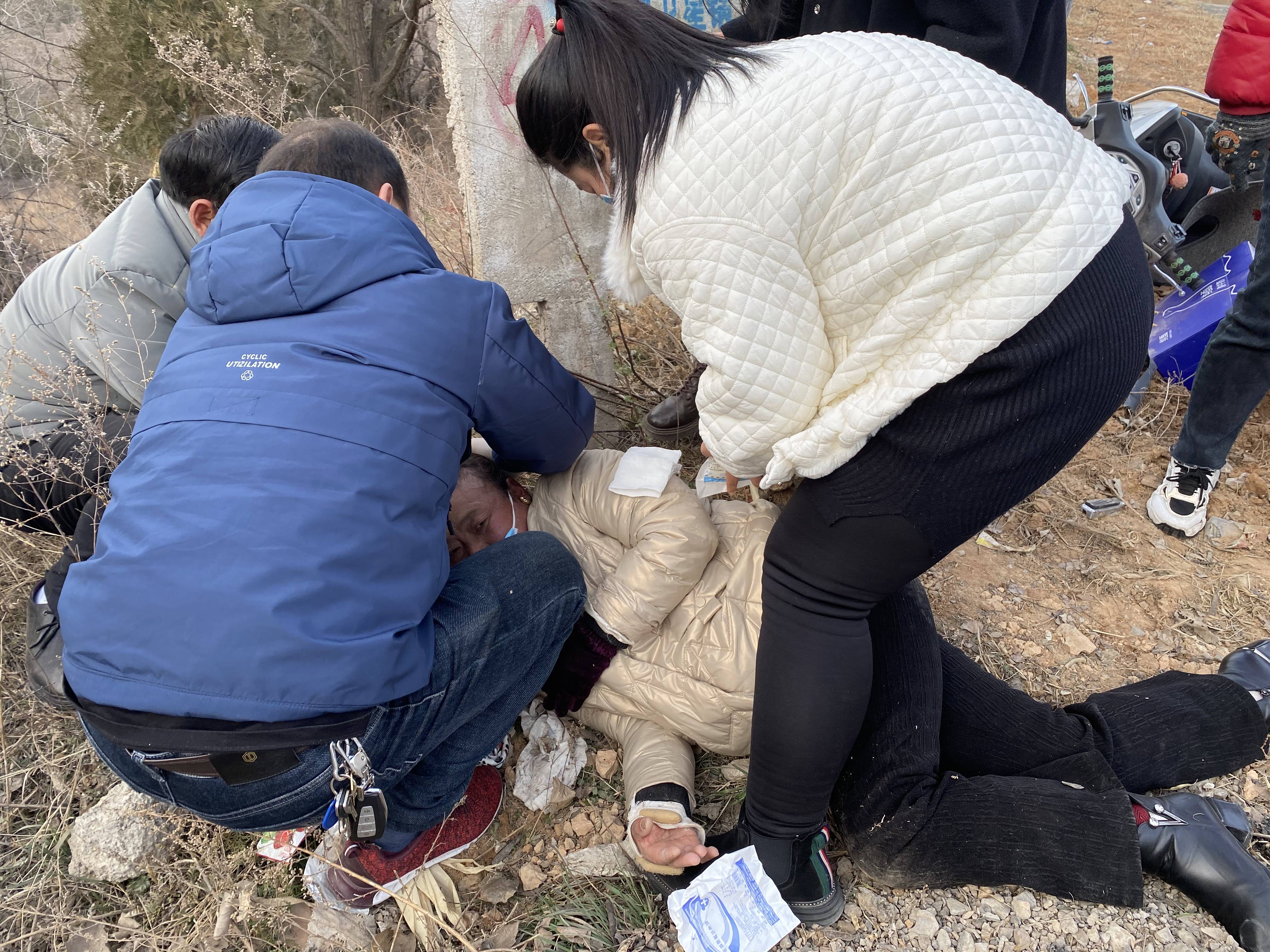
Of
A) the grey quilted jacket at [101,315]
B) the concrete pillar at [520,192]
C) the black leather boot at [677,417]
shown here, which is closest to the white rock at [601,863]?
the black leather boot at [677,417]

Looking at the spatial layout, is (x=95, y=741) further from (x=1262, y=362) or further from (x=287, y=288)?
(x=1262, y=362)

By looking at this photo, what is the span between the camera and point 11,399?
2092mm

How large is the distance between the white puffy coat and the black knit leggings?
0.06m

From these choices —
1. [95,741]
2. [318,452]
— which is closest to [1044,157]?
[318,452]

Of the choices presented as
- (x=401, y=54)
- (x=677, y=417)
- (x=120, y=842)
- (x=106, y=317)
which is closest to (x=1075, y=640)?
(x=677, y=417)

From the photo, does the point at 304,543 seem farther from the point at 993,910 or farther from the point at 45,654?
the point at 993,910

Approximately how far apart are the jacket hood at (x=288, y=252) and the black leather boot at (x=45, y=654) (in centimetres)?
90

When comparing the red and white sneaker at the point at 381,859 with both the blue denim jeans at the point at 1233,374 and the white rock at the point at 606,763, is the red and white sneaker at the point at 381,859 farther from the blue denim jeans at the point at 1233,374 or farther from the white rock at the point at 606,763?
the blue denim jeans at the point at 1233,374

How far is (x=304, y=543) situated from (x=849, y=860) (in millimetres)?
1338

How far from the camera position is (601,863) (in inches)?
71.1

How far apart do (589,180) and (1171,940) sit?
5.87 ft

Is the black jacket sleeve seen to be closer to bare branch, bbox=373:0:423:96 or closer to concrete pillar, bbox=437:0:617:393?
concrete pillar, bbox=437:0:617:393

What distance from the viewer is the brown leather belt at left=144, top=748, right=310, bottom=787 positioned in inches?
52.4

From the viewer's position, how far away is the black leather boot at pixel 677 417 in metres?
2.80
